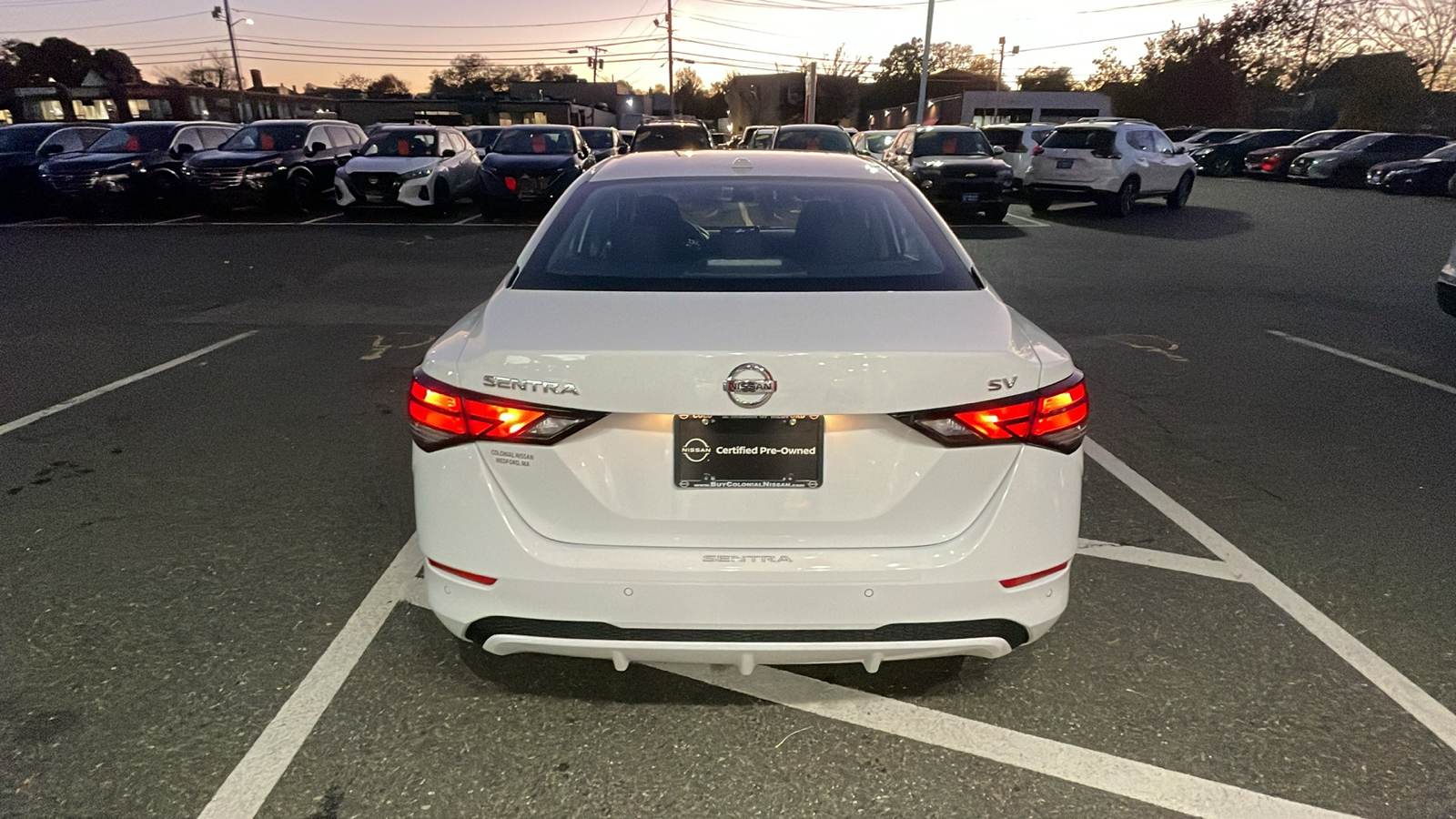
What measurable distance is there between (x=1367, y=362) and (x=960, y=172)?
9748 millimetres

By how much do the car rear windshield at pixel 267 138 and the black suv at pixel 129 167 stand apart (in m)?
0.81

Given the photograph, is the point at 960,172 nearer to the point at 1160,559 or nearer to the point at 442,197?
the point at 442,197

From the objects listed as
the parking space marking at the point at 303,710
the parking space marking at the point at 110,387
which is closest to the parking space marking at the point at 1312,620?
the parking space marking at the point at 303,710

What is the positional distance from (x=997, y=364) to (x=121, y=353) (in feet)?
23.3

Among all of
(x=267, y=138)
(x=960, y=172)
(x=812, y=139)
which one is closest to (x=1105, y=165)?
(x=960, y=172)

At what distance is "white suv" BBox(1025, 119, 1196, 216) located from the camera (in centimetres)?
1628

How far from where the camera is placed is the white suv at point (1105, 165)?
1628 cm

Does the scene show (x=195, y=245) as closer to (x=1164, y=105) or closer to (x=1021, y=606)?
(x=1021, y=606)

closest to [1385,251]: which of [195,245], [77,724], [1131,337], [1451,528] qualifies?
[1131,337]

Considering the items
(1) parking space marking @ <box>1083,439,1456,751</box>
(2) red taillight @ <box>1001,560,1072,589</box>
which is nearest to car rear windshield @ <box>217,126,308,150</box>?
(1) parking space marking @ <box>1083,439,1456,751</box>

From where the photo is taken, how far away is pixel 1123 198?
1659 cm

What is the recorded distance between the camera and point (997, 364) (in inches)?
83.7

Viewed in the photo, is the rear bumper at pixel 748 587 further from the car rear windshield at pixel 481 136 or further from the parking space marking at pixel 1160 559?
the car rear windshield at pixel 481 136

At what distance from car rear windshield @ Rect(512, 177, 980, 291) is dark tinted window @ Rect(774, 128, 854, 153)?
13795 millimetres
